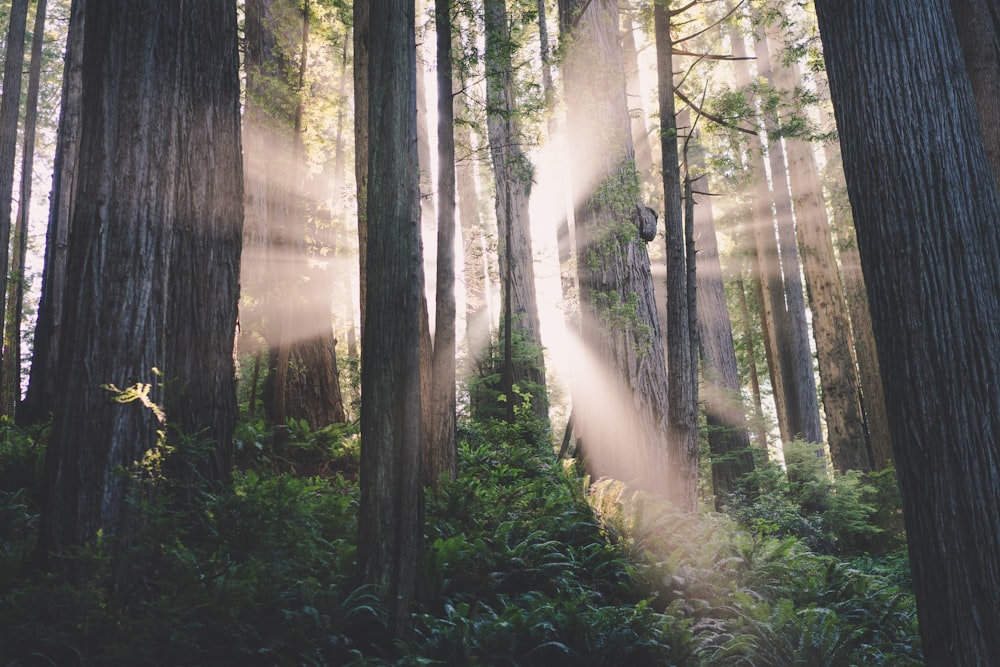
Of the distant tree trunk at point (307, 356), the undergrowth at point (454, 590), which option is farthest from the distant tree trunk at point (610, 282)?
the distant tree trunk at point (307, 356)

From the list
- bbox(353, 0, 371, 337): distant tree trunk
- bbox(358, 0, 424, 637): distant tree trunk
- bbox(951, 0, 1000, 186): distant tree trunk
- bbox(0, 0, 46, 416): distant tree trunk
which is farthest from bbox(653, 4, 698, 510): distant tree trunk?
bbox(0, 0, 46, 416): distant tree trunk

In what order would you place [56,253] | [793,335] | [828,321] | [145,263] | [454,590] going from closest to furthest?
[145,263] → [454,590] → [56,253] → [828,321] → [793,335]

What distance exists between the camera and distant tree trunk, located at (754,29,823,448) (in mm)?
14156

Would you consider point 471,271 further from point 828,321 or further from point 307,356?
point 828,321

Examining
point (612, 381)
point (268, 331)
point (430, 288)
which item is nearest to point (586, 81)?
point (612, 381)

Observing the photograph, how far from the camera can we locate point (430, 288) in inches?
773

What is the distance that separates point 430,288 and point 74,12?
465 inches

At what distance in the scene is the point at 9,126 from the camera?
10.6m

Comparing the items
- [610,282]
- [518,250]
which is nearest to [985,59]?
[610,282]

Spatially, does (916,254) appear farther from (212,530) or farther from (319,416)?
(319,416)

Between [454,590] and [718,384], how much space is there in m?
9.75

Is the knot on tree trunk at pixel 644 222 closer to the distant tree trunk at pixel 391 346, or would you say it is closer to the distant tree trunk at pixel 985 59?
the distant tree trunk at pixel 985 59

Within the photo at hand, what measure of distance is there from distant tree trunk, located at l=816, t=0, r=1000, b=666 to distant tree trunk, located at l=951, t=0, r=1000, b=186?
5.44 ft

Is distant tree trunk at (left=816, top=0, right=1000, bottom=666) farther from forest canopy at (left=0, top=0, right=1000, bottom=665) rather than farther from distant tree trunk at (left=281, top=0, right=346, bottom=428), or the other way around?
distant tree trunk at (left=281, top=0, right=346, bottom=428)
